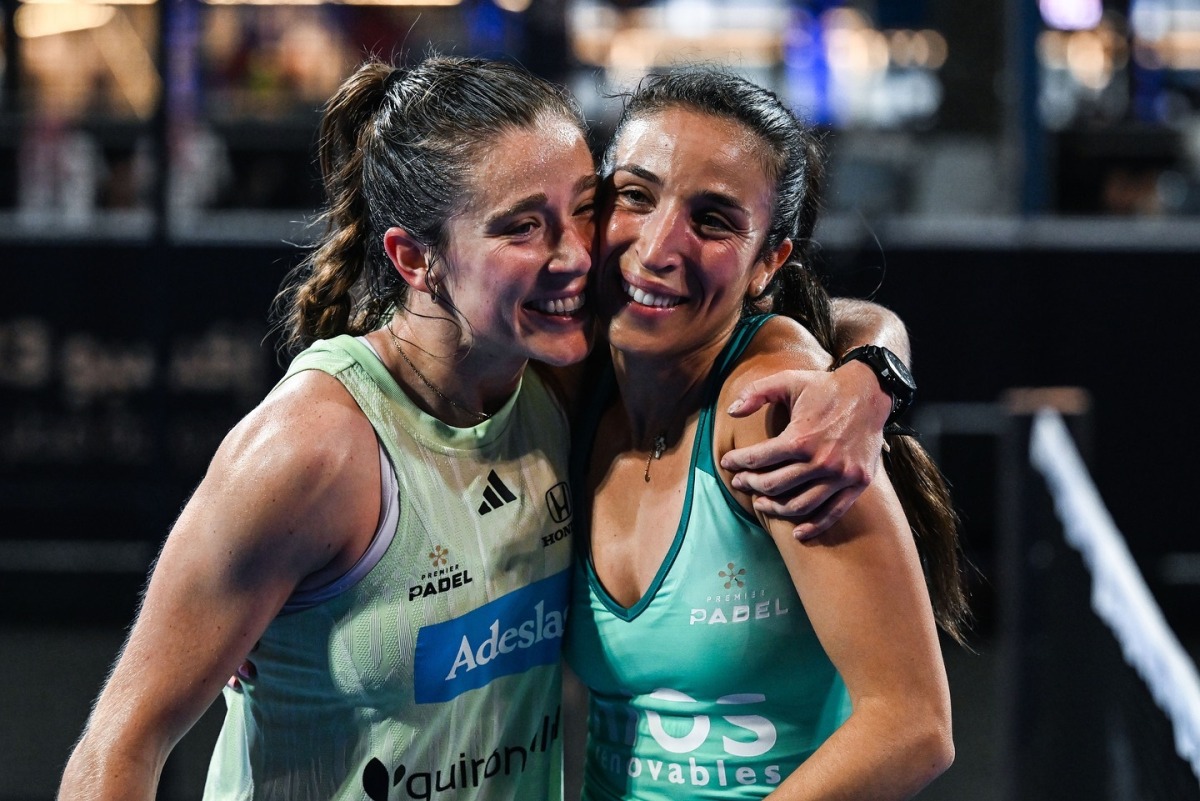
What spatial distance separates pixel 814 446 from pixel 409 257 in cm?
70

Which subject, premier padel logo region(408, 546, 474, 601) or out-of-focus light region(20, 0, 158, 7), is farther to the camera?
out-of-focus light region(20, 0, 158, 7)

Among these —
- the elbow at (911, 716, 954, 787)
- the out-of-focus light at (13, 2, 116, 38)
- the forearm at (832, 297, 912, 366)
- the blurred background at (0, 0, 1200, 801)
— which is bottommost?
→ the blurred background at (0, 0, 1200, 801)

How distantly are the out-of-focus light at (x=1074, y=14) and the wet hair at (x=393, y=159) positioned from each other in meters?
8.69

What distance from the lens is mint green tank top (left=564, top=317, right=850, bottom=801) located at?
2.06 m

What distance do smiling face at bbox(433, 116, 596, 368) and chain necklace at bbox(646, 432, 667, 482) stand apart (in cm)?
18

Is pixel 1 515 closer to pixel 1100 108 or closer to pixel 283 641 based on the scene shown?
pixel 283 641

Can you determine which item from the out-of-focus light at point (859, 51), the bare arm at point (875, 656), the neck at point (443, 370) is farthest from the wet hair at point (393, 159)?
the out-of-focus light at point (859, 51)

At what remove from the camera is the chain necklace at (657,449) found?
2223mm

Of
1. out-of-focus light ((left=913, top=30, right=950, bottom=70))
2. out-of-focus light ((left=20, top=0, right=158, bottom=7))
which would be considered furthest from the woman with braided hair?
out-of-focus light ((left=913, top=30, right=950, bottom=70))

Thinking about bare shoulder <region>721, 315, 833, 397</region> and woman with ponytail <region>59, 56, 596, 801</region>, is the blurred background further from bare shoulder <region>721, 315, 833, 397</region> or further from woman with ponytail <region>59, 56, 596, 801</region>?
woman with ponytail <region>59, 56, 596, 801</region>

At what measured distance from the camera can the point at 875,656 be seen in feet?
6.24

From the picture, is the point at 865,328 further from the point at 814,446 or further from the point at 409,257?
the point at 409,257

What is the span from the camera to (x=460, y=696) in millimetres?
2146

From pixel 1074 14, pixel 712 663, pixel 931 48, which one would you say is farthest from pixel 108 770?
pixel 1074 14
